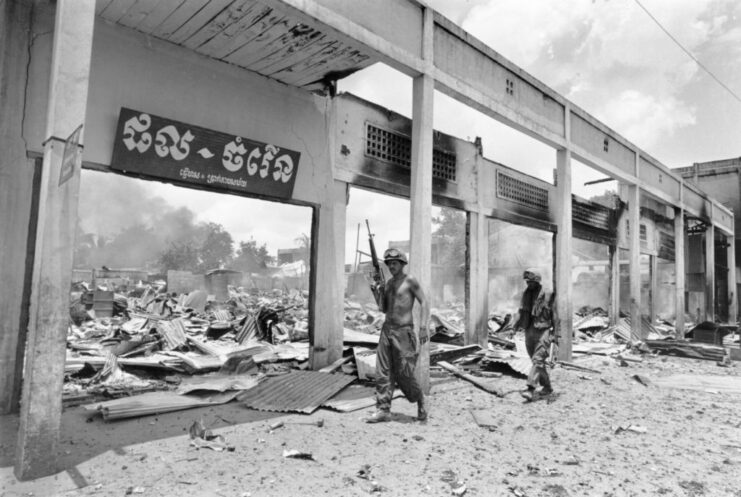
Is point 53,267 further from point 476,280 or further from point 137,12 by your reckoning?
point 476,280

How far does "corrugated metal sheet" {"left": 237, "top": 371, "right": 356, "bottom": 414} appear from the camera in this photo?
5.41 metres

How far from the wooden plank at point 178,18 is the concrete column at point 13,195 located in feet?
4.74

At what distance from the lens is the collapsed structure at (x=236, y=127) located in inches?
134

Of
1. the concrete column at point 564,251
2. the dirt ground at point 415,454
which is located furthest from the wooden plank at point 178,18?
the concrete column at point 564,251

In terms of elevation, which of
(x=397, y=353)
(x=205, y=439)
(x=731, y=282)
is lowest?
(x=205, y=439)

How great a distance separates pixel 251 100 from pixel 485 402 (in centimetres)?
568

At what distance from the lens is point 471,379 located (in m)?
7.42

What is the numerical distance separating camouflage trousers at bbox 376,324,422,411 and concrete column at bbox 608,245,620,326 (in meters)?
13.2

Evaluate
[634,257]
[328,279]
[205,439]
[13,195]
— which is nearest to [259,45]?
[13,195]

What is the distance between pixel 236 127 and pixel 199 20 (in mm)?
1551

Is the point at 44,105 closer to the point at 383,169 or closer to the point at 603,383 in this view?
the point at 383,169

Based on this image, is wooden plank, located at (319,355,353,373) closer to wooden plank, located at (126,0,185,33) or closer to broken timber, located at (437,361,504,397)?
broken timber, located at (437,361,504,397)

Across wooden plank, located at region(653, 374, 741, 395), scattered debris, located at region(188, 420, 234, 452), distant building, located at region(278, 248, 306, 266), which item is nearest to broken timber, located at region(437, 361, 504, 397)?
wooden plank, located at region(653, 374, 741, 395)

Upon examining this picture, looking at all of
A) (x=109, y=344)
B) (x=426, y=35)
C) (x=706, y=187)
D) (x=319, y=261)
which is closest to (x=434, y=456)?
(x=319, y=261)
